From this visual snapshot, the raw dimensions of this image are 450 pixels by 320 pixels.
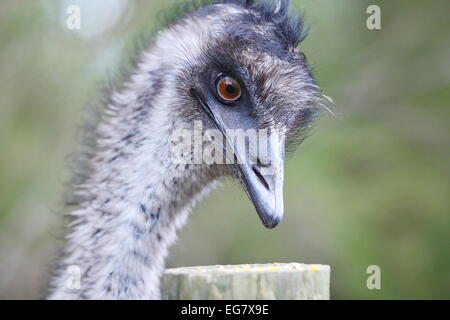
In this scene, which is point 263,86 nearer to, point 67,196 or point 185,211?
point 185,211

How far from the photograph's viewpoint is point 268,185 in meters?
2.62

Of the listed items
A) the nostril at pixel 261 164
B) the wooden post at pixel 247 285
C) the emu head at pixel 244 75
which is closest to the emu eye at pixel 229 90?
the emu head at pixel 244 75

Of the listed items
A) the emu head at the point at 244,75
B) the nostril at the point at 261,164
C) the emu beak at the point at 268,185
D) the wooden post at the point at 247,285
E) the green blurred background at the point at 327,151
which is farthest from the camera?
the green blurred background at the point at 327,151

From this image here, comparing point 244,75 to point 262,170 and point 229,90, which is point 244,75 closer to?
point 229,90

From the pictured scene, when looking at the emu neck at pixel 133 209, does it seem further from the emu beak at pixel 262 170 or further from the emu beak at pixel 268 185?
the emu beak at pixel 268 185

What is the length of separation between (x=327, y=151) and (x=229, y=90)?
12.8 feet

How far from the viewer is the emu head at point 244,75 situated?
2.87 metres

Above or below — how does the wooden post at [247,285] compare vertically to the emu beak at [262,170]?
below

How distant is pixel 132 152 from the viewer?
9.98 ft

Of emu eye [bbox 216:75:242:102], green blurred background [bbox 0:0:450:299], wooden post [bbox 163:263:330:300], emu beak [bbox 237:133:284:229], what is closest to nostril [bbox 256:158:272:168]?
emu beak [bbox 237:133:284:229]

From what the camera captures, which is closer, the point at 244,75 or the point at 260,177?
the point at 260,177

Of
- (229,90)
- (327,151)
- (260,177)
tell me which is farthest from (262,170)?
(327,151)

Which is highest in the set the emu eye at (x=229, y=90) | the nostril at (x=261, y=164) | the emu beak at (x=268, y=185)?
the emu eye at (x=229, y=90)
